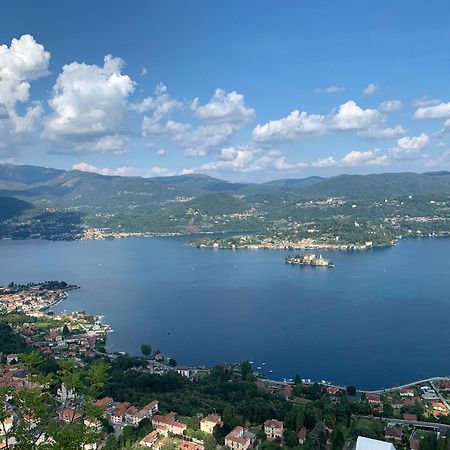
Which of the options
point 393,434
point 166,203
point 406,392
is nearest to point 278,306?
point 406,392

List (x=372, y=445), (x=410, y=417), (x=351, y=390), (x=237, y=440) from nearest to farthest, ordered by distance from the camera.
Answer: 1. (x=372, y=445)
2. (x=237, y=440)
3. (x=410, y=417)
4. (x=351, y=390)

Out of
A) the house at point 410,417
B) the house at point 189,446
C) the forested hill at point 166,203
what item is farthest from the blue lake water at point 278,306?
the forested hill at point 166,203

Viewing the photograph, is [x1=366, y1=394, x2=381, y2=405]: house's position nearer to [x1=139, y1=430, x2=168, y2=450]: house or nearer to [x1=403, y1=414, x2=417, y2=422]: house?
[x1=403, y1=414, x2=417, y2=422]: house

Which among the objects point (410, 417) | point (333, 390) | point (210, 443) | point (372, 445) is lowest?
point (333, 390)

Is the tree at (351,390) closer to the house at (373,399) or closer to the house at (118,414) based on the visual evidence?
the house at (373,399)

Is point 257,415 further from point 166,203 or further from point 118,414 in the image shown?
point 166,203

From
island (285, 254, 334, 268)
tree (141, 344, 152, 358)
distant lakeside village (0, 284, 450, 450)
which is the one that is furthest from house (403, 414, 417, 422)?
island (285, 254, 334, 268)

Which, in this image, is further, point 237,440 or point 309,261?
point 309,261
